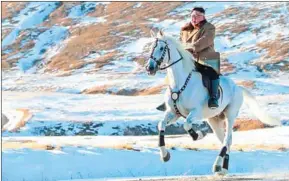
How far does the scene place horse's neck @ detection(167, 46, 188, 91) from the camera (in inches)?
534

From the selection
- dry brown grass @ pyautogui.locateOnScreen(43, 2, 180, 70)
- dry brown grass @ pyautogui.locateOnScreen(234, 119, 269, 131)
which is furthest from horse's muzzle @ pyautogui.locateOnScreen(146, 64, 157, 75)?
dry brown grass @ pyautogui.locateOnScreen(43, 2, 180, 70)

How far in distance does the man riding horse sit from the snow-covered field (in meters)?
3.32

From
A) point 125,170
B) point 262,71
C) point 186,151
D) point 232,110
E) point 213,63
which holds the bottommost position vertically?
point 262,71

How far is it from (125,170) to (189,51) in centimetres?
561

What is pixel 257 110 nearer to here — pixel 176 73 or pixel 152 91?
pixel 176 73

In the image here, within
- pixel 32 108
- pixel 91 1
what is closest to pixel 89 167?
pixel 32 108

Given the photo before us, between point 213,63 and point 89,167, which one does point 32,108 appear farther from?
point 213,63

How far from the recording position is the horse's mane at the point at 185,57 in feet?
45.2

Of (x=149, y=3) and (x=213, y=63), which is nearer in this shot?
(x=213, y=63)

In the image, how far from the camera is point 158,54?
13.2 m

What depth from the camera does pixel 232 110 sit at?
15.4m

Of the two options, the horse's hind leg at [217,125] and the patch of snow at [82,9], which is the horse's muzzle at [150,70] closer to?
the horse's hind leg at [217,125]

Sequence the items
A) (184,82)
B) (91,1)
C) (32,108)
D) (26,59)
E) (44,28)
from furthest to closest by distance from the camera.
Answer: (91,1) < (44,28) < (26,59) < (32,108) < (184,82)

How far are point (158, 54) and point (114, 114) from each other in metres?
42.5
